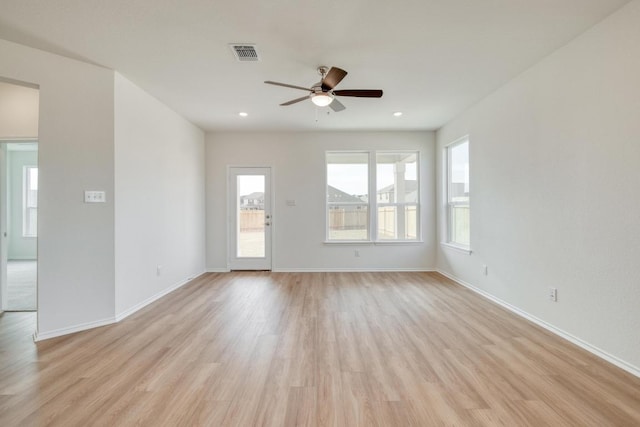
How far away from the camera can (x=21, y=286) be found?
4.39 meters

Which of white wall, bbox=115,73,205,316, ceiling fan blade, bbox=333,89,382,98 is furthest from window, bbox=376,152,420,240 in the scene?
white wall, bbox=115,73,205,316

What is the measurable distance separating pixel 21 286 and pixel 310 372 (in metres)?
5.16

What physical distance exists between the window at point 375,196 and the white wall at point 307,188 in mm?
168

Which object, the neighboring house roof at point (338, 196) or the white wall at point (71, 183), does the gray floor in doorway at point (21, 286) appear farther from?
the neighboring house roof at point (338, 196)

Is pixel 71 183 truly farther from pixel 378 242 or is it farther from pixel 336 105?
pixel 378 242

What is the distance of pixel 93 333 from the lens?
2.78m

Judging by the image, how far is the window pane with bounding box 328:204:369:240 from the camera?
18.4 feet

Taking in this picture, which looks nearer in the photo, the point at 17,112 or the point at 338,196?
the point at 17,112

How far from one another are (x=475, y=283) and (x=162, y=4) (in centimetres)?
481

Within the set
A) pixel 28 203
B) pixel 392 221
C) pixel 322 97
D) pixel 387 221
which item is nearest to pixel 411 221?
pixel 392 221

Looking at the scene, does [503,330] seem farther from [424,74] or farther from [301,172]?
[301,172]

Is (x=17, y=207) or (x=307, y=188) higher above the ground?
(x=307, y=188)

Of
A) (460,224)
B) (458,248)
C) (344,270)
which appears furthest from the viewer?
(344,270)

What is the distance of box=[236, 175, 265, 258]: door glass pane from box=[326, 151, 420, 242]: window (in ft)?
4.45
